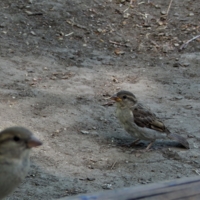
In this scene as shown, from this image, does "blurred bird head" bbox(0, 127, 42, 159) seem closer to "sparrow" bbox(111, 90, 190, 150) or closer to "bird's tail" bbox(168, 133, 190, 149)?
"sparrow" bbox(111, 90, 190, 150)

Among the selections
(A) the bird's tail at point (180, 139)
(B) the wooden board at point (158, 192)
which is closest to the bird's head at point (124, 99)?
(A) the bird's tail at point (180, 139)

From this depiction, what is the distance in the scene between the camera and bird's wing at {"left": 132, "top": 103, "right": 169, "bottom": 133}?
6105 mm

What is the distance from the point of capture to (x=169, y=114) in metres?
6.95

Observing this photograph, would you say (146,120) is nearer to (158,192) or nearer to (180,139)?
(180,139)

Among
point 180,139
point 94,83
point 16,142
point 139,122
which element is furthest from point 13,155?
point 94,83

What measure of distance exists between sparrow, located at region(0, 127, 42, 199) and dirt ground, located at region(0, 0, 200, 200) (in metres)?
1.67

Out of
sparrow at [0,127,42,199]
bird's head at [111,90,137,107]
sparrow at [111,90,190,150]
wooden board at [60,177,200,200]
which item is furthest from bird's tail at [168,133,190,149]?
Result: wooden board at [60,177,200,200]

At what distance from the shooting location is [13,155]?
10.9 feet

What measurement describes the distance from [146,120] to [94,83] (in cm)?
165

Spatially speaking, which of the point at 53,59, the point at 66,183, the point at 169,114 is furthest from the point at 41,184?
the point at 53,59

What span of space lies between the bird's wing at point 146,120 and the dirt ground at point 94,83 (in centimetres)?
25

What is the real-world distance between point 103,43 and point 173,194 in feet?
20.6

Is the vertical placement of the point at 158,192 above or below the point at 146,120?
above

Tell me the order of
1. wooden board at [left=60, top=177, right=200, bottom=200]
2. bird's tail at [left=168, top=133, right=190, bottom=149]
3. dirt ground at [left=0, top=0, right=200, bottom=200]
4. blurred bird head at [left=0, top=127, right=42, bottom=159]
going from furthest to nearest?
bird's tail at [left=168, top=133, right=190, bottom=149], dirt ground at [left=0, top=0, right=200, bottom=200], blurred bird head at [left=0, top=127, right=42, bottom=159], wooden board at [left=60, top=177, right=200, bottom=200]
